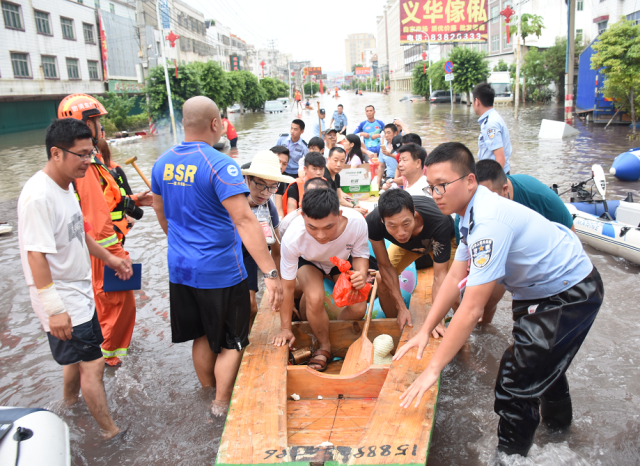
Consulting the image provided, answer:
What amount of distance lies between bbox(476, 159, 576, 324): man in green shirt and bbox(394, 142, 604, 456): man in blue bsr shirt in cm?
82

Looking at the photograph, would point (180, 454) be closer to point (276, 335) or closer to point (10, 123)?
point (276, 335)

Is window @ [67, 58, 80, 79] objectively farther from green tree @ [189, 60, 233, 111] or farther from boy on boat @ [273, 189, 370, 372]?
boy on boat @ [273, 189, 370, 372]

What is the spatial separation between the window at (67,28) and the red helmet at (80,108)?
31259 mm

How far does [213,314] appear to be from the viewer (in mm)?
2977

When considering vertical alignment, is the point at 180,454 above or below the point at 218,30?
below

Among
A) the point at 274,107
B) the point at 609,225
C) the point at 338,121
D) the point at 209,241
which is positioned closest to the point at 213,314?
the point at 209,241

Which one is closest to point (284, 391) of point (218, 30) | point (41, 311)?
point (41, 311)

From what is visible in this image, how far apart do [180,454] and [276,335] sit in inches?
39.1

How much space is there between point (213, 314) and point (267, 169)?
4.05 feet

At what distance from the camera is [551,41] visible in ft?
135

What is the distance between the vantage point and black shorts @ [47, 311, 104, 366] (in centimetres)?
267

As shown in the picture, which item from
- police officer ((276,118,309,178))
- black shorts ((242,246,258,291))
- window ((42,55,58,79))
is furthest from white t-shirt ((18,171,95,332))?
window ((42,55,58,79))

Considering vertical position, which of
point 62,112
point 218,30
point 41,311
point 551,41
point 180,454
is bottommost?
point 180,454

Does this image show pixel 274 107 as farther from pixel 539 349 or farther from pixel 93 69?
pixel 539 349
